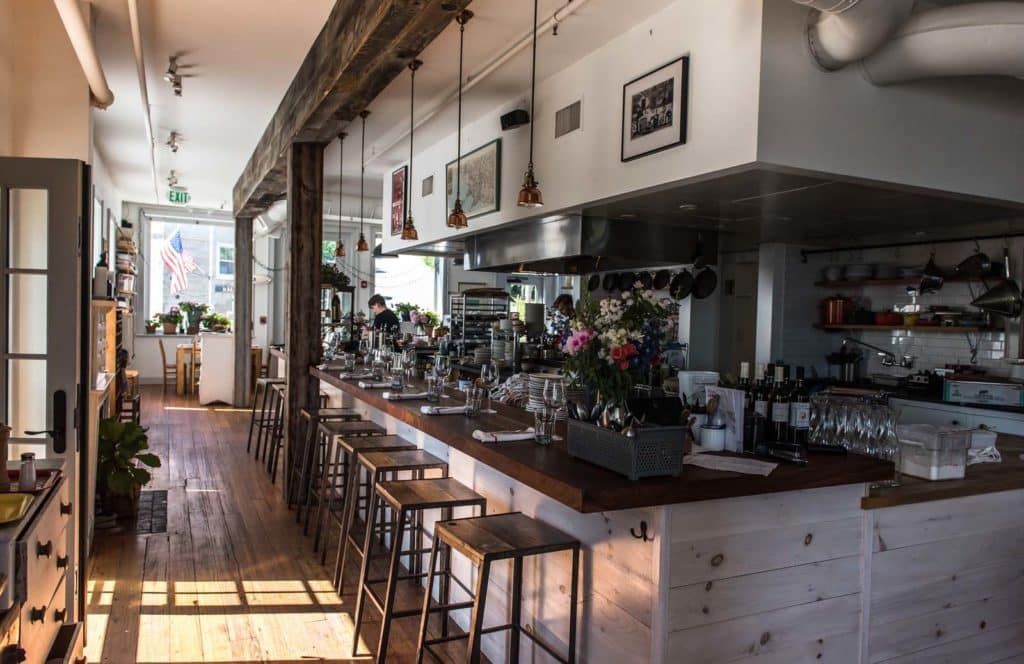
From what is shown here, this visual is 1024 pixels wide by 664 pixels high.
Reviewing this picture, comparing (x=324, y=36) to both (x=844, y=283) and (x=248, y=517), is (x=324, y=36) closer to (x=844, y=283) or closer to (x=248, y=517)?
(x=248, y=517)

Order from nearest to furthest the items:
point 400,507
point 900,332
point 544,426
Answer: point 544,426 < point 400,507 < point 900,332

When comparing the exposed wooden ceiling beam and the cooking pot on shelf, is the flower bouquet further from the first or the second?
the cooking pot on shelf

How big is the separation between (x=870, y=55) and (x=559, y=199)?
1944mm

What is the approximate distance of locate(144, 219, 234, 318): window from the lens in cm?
1334

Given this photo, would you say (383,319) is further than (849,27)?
Yes

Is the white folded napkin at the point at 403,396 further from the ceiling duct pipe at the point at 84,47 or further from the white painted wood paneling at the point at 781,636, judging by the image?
the ceiling duct pipe at the point at 84,47

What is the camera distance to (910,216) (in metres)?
4.74

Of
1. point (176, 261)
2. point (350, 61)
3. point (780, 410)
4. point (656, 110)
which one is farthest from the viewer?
point (176, 261)

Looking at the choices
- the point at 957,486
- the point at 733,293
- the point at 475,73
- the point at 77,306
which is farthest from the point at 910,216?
the point at 77,306

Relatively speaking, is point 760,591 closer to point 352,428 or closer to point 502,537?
point 502,537

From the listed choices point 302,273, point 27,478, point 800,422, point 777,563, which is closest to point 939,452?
point 800,422

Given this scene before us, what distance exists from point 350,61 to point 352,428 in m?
2.21

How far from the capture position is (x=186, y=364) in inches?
480

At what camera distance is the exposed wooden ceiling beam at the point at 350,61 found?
319 centimetres
